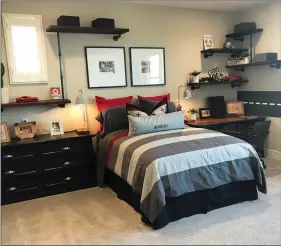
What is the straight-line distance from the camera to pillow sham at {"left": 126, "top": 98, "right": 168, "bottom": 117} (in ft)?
10.9

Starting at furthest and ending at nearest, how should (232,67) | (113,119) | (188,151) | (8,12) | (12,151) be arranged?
(232,67) < (113,119) < (8,12) < (12,151) < (188,151)

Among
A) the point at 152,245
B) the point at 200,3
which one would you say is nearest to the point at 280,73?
the point at 200,3

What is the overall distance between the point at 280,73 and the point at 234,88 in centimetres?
84

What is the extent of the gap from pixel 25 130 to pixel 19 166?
1.47 ft

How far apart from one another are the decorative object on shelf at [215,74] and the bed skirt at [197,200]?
82.2 inches

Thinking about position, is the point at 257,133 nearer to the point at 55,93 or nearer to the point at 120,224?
the point at 120,224

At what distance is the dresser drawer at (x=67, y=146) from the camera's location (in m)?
3.10

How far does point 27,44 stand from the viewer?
3.27 meters

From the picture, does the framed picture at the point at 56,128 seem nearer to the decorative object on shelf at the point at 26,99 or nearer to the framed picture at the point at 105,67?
the decorative object on shelf at the point at 26,99

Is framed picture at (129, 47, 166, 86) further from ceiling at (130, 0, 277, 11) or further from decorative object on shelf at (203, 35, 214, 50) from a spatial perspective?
decorative object on shelf at (203, 35, 214, 50)

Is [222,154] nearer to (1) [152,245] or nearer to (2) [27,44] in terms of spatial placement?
(1) [152,245]

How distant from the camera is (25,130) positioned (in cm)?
323

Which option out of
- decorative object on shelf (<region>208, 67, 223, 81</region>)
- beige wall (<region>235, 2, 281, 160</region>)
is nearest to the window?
decorative object on shelf (<region>208, 67, 223, 81</region>)

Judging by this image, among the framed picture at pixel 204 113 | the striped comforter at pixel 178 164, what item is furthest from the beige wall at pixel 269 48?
the striped comforter at pixel 178 164
